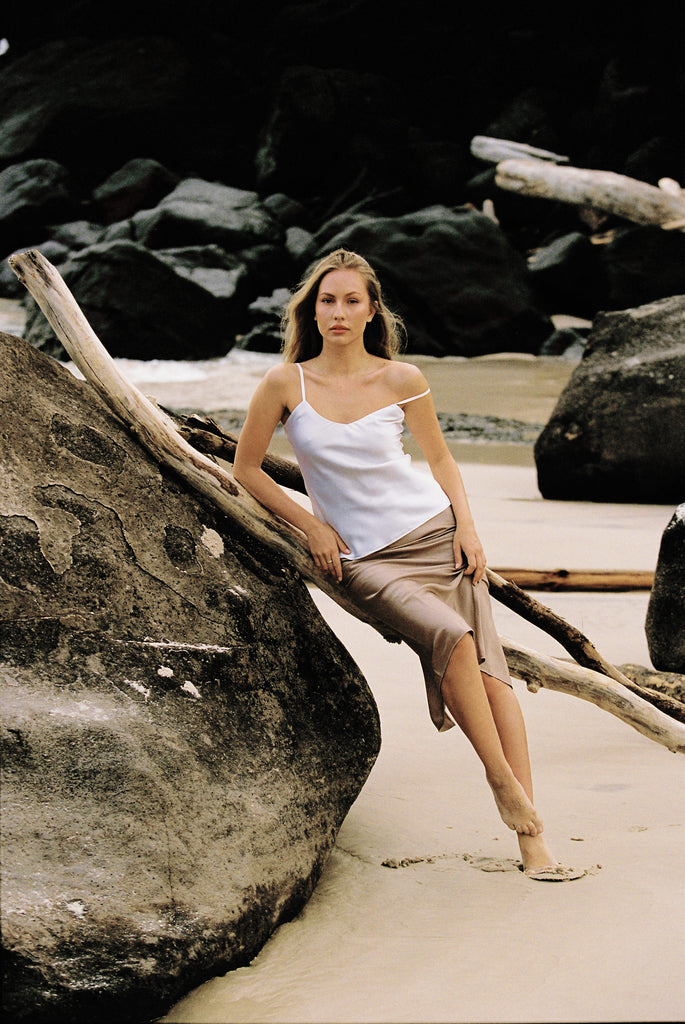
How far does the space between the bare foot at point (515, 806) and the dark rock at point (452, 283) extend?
1497 centimetres

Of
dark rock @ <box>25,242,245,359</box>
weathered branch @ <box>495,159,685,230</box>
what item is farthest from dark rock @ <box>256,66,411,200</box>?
weathered branch @ <box>495,159,685,230</box>

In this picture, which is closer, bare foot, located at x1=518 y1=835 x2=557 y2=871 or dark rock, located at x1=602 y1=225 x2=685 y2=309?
bare foot, located at x1=518 y1=835 x2=557 y2=871

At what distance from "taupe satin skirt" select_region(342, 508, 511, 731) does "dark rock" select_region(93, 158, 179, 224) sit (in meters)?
22.0

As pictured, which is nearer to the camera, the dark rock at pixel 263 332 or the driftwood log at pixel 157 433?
the driftwood log at pixel 157 433

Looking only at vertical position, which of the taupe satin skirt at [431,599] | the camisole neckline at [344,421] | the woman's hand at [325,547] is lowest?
the taupe satin skirt at [431,599]

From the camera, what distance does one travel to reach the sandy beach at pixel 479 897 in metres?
2.04

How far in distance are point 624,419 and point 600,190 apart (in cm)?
404

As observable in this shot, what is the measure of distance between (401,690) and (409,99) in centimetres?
2454

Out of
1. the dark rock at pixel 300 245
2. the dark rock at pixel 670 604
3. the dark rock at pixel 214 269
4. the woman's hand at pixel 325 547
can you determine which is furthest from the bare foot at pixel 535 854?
the dark rock at pixel 300 245

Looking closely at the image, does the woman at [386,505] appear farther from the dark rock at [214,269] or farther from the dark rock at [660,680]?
the dark rock at [214,269]

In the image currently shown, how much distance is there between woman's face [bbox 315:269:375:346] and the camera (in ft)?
9.14

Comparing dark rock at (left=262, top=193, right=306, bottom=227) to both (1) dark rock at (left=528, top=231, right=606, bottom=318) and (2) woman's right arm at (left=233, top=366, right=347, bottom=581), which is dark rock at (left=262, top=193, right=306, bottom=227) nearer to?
(1) dark rock at (left=528, top=231, right=606, bottom=318)

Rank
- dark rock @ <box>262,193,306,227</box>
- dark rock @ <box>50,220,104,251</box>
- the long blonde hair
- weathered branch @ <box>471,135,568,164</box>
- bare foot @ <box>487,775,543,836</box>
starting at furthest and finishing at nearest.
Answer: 1. dark rock @ <box>262,193,306,227</box>
2. dark rock @ <box>50,220,104,251</box>
3. weathered branch @ <box>471,135,568,164</box>
4. the long blonde hair
5. bare foot @ <box>487,775,543,836</box>

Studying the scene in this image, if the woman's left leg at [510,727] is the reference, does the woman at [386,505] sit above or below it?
above
